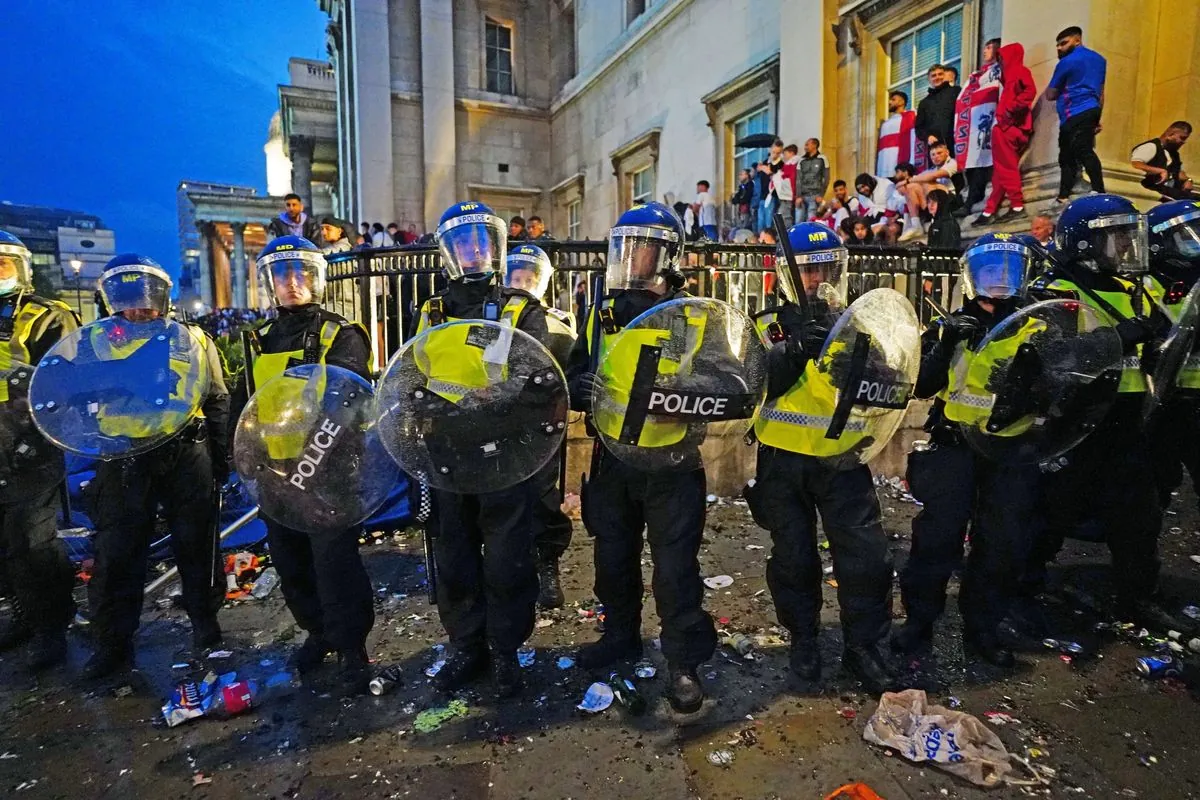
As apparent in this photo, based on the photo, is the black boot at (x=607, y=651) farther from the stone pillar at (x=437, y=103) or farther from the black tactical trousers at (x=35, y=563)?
the stone pillar at (x=437, y=103)

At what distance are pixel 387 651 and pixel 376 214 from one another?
1686 centimetres

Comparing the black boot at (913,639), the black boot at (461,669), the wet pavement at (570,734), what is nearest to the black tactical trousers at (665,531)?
the wet pavement at (570,734)

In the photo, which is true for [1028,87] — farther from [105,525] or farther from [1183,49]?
[105,525]

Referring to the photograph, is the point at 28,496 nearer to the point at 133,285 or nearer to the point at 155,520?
→ the point at 155,520

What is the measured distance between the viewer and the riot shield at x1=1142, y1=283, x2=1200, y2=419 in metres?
3.16

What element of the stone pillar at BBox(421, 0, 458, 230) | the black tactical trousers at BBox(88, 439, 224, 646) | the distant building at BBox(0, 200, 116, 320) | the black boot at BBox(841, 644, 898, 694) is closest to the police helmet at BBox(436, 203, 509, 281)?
the black tactical trousers at BBox(88, 439, 224, 646)

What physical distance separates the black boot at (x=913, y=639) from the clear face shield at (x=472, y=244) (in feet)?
8.48

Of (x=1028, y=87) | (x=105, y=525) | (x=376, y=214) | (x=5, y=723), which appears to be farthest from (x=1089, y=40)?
(x=376, y=214)

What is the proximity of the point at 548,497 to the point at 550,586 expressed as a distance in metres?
0.53

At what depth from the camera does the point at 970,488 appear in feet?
10.4

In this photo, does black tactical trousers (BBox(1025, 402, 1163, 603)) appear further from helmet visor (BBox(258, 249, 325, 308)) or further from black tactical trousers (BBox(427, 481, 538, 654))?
helmet visor (BBox(258, 249, 325, 308))

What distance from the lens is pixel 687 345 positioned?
8.57 feet

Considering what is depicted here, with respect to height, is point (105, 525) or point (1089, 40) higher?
point (1089, 40)

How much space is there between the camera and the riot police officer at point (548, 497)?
375cm
